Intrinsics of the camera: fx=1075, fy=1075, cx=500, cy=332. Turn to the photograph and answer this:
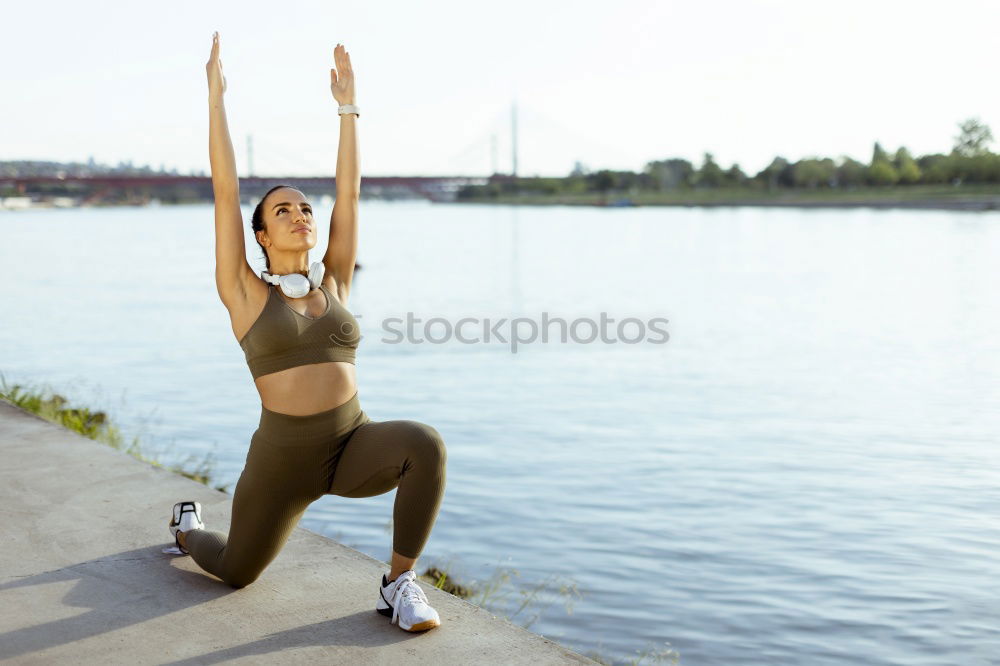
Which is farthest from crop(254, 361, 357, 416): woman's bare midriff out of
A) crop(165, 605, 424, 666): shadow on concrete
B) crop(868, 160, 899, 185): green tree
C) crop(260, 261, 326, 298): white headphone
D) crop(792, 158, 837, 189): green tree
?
crop(792, 158, 837, 189): green tree

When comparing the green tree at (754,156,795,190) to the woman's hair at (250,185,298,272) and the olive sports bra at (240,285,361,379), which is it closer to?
the woman's hair at (250,185,298,272)

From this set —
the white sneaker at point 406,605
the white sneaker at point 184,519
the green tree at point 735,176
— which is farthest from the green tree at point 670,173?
the white sneaker at point 406,605

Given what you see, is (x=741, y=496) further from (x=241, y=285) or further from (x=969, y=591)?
(x=241, y=285)

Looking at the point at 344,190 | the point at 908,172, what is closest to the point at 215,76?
the point at 344,190

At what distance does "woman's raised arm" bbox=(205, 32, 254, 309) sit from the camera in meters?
3.33

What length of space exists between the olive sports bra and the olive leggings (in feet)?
0.53

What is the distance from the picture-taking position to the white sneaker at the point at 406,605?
321 centimetres

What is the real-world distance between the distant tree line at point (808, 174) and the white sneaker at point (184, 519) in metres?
80.3

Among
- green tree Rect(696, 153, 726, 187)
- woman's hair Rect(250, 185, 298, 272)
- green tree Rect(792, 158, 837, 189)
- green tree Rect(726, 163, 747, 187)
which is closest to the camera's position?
woman's hair Rect(250, 185, 298, 272)

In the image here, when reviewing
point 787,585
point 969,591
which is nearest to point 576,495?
point 787,585

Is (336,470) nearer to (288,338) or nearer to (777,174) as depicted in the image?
(288,338)

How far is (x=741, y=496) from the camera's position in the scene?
25.8 feet

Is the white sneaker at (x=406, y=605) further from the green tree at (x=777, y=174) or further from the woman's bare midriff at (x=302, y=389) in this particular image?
the green tree at (x=777, y=174)

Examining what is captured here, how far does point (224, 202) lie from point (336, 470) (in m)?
0.92
